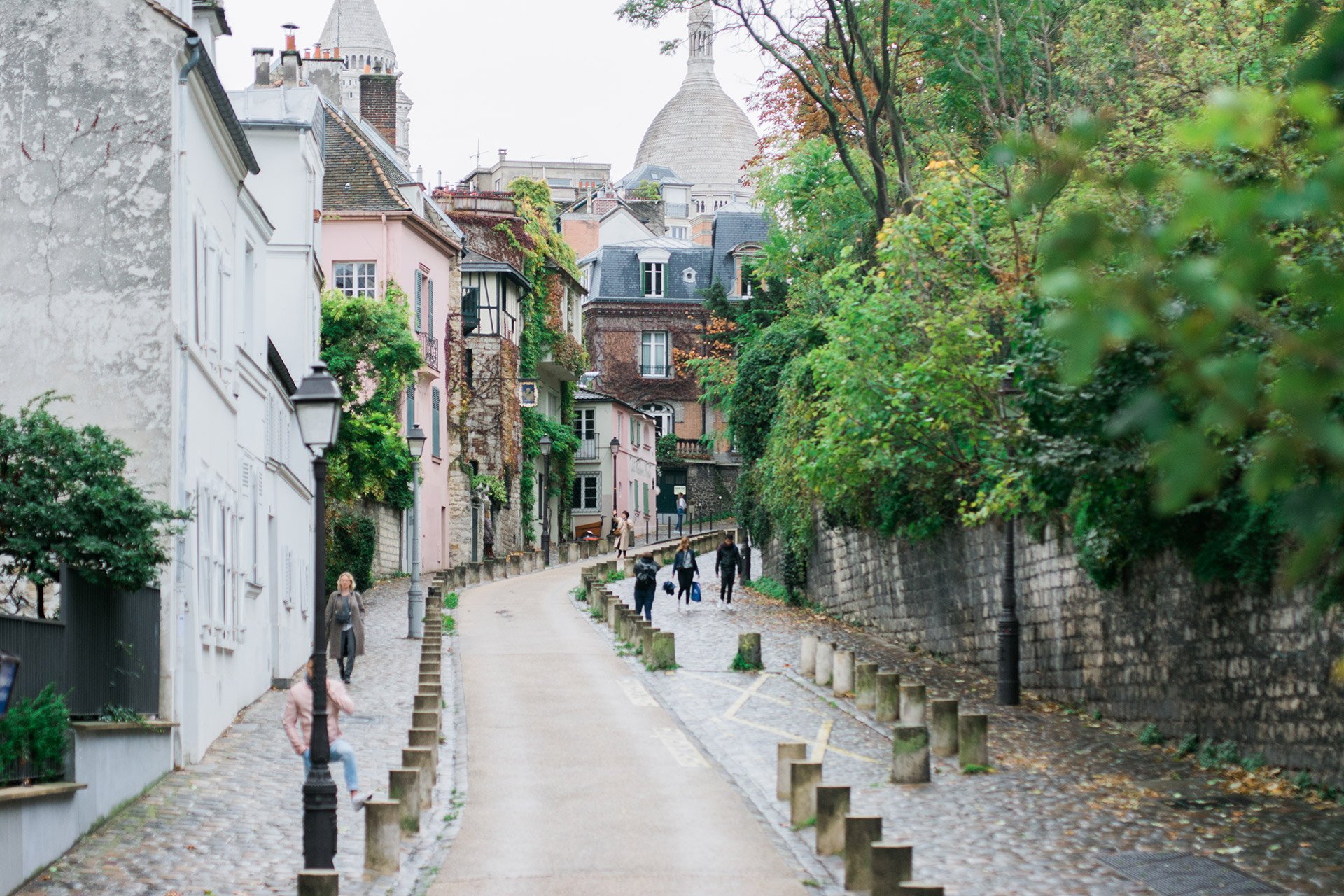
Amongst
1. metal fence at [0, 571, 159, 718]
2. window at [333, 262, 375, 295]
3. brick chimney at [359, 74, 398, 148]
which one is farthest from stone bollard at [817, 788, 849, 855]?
brick chimney at [359, 74, 398, 148]

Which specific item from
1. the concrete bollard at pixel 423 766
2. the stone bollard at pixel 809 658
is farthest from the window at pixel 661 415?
the concrete bollard at pixel 423 766

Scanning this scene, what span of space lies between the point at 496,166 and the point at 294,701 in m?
127

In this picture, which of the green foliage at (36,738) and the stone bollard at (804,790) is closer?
the green foliage at (36,738)

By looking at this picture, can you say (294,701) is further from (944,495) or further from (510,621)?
(510,621)

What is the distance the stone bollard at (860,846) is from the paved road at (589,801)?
47cm

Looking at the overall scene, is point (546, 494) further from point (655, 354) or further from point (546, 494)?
point (655, 354)

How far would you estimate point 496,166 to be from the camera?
138125 millimetres

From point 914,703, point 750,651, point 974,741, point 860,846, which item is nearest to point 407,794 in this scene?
point 860,846

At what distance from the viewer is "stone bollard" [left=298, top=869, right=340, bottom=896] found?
10.6 meters

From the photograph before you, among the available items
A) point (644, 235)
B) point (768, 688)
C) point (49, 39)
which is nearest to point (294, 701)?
point (49, 39)

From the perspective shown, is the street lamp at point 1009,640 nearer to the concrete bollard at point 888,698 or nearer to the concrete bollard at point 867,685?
the concrete bollard at point 867,685

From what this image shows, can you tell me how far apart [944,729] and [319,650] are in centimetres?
760

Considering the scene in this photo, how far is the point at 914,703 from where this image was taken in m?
19.6

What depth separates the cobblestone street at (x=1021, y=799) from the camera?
12328mm
